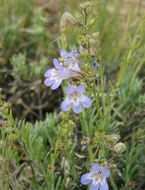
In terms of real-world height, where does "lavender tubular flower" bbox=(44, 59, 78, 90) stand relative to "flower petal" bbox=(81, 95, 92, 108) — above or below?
above

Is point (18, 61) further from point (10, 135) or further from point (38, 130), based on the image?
point (10, 135)

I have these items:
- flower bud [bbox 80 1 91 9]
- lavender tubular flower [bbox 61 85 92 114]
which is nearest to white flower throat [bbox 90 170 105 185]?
lavender tubular flower [bbox 61 85 92 114]

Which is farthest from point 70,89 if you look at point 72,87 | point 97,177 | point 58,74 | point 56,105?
point 56,105

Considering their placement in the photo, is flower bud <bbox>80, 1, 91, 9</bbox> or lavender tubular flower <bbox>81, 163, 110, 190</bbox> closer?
flower bud <bbox>80, 1, 91, 9</bbox>

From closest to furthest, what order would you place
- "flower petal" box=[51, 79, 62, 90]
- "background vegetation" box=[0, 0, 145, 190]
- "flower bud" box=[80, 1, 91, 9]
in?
"flower bud" box=[80, 1, 91, 9], "flower petal" box=[51, 79, 62, 90], "background vegetation" box=[0, 0, 145, 190]

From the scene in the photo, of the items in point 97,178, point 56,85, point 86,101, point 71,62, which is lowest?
point 97,178

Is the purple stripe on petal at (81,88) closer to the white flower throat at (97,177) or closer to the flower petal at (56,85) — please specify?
the flower petal at (56,85)

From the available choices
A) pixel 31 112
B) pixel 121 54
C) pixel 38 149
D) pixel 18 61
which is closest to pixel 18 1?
pixel 18 61

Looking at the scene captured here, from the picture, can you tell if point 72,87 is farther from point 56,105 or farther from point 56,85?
point 56,105

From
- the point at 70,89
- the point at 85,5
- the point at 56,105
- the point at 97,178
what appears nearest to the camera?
the point at 85,5

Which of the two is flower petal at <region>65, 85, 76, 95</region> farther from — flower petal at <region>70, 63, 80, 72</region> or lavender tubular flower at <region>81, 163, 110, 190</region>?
lavender tubular flower at <region>81, 163, 110, 190</region>
